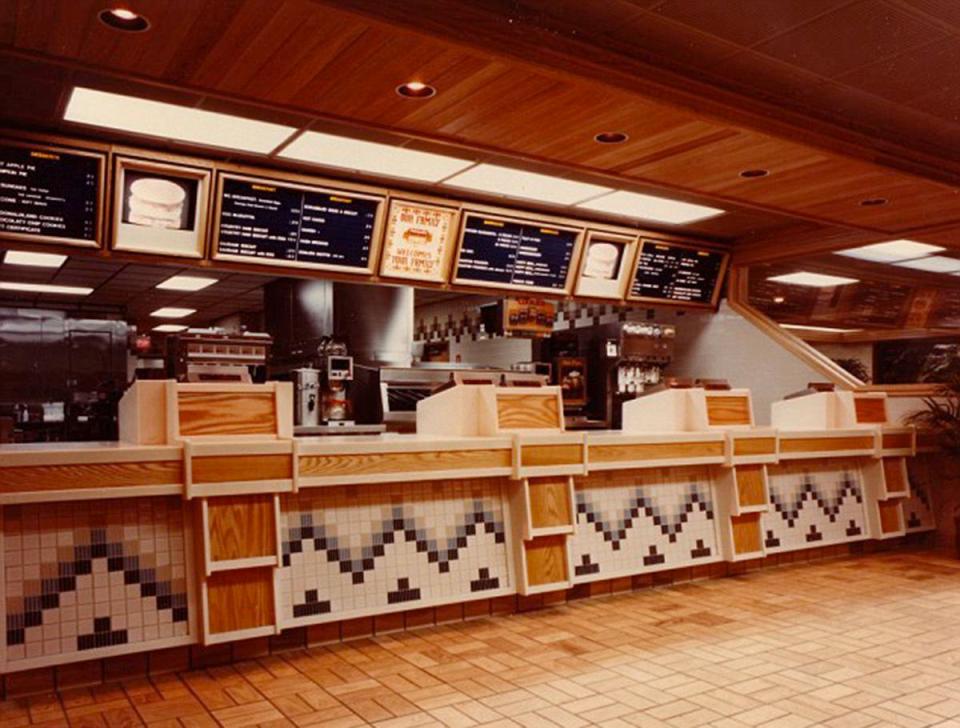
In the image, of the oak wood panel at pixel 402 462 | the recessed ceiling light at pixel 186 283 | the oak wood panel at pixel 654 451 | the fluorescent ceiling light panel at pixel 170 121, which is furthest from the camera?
the recessed ceiling light at pixel 186 283

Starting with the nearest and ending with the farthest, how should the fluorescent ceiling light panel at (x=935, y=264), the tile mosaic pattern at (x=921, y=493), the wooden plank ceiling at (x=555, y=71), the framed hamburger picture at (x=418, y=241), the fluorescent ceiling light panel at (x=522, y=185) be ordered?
the wooden plank ceiling at (x=555, y=71) → the fluorescent ceiling light panel at (x=522, y=185) → the framed hamburger picture at (x=418, y=241) → the tile mosaic pattern at (x=921, y=493) → the fluorescent ceiling light panel at (x=935, y=264)

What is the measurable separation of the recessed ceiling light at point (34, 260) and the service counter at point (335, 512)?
17.2ft

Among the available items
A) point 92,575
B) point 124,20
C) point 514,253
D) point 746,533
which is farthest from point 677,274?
point 92,575

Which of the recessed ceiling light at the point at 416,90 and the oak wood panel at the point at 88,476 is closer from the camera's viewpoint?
the oak wood panel at the point at 88,476

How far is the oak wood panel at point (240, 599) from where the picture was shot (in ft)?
11.4

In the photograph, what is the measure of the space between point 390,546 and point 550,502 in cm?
97

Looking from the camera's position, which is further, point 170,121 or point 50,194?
point 50,194

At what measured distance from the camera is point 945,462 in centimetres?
674

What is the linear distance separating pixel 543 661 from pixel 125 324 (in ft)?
36.6

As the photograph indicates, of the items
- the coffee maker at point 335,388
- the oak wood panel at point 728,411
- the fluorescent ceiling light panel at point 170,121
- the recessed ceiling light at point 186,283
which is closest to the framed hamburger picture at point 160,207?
the fluorescent ceiling light panel at point 170,121

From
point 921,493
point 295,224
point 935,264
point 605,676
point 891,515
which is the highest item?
point 935,264

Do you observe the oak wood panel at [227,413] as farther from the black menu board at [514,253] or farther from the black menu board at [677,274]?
the black menu board at [677,274]

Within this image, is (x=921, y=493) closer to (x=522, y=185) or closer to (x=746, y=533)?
(x=746, y=533)

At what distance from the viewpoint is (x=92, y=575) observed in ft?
10.9
